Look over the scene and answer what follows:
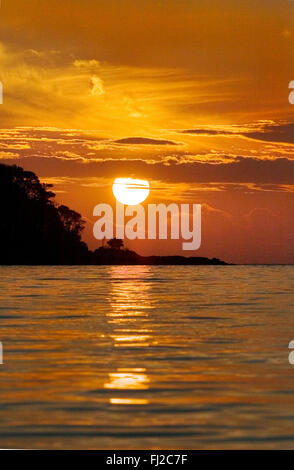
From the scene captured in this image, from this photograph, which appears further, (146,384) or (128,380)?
(128,380)

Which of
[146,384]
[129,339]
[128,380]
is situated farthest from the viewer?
[129,339]

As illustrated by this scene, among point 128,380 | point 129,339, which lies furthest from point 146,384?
point 129,339

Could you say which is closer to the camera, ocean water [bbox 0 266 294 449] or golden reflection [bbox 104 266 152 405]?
ocean water [bbox 0 266 294 449]

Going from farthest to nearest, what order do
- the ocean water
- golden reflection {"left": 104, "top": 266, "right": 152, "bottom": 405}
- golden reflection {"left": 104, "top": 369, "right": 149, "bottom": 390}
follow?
golden reflection {"left": 104, "top": 369, "right": 149, "bottom": 390}
golden reflection {"left": 104, "top": 266, "right": 152, "bottom": 405}
the ocean water

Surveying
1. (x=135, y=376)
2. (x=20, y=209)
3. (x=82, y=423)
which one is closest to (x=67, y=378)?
(x=135, y=376)

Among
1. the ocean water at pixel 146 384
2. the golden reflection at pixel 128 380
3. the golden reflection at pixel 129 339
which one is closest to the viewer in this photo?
the ocean water at pixel 146 384

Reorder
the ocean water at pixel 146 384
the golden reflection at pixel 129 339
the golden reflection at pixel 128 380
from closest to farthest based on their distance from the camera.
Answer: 1. the ocean water at pixel 146 384
2. the golden reflection at pixel 129 339
3. the golden reflection at pixel 128 380

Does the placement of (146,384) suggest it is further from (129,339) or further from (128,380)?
(129,339)

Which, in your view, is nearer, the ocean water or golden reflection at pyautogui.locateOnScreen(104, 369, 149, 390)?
the ocean water

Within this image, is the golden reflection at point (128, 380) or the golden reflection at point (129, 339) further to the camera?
the golden reflection at point (128, 380)

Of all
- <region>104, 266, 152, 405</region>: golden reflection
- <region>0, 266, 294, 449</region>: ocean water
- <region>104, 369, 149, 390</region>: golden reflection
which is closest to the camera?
<region>0, 266, 294, 449</region>: ocean water

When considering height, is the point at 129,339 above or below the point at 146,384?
above
